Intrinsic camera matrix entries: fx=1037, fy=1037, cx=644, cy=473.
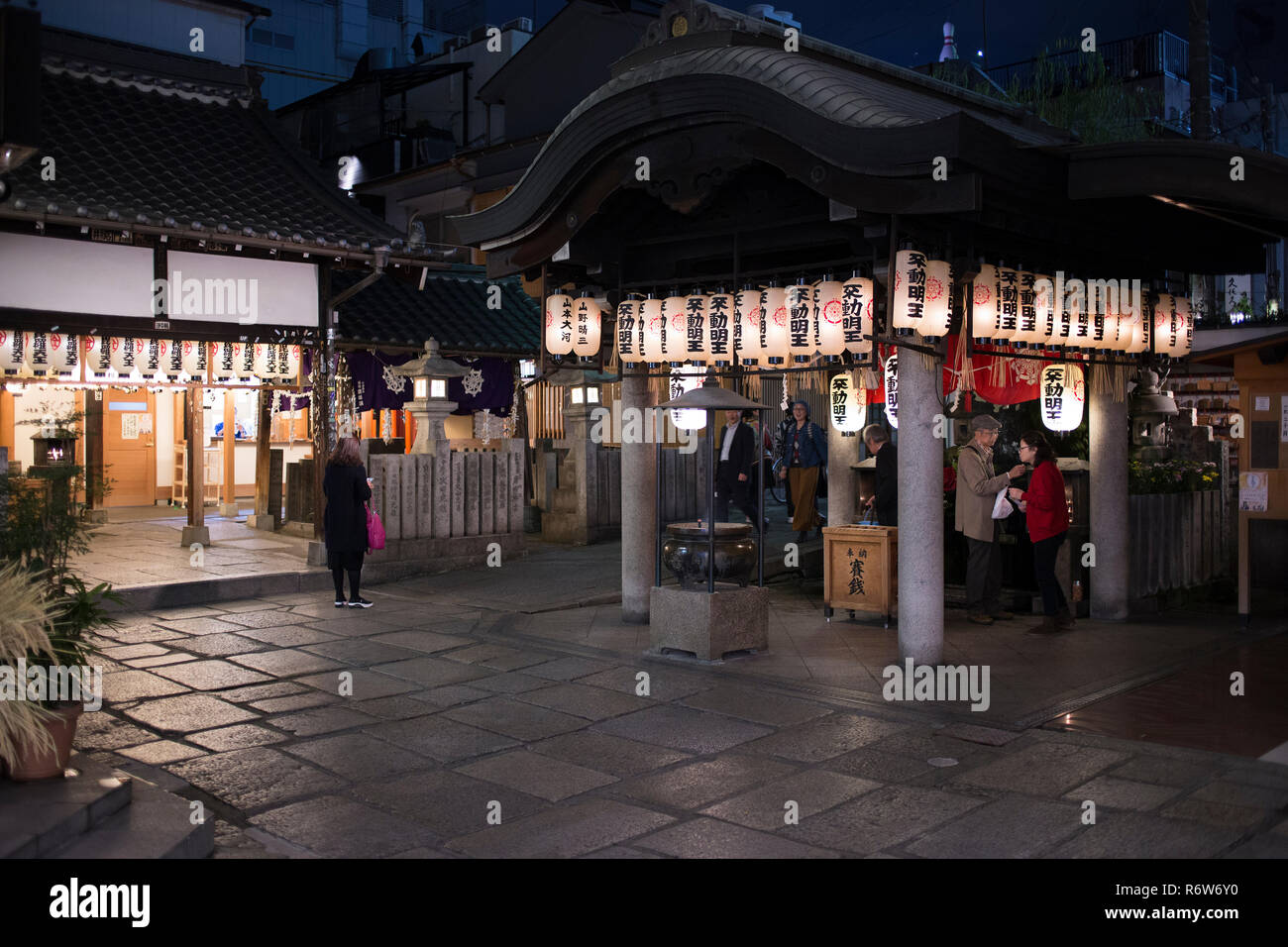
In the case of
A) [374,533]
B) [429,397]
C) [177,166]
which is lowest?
[374,533]

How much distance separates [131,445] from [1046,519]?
19.3 metres

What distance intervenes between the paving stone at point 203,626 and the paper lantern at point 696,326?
5.76 meters

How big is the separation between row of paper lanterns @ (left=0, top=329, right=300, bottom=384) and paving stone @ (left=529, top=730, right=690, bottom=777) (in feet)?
33.6

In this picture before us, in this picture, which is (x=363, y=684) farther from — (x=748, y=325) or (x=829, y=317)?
(x=829, y=317)

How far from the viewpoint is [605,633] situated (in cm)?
1064

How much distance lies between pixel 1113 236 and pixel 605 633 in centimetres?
657

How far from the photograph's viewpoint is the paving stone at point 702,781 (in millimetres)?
5949

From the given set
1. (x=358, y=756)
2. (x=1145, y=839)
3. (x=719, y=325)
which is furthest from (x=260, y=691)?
(x=1145, y=839)

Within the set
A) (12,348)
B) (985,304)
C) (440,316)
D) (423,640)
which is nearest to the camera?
(985,304)

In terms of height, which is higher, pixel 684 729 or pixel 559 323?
pixel 559 323

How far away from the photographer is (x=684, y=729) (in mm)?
7359

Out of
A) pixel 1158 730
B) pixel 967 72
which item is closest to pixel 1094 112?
pixel 967 72

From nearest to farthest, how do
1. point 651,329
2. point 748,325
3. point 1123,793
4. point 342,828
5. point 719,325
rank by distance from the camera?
point 342,828
point 1123,793
point 748,325
point 719,325
point 651,329

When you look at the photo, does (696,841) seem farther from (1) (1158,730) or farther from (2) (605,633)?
(2) (605,633)
